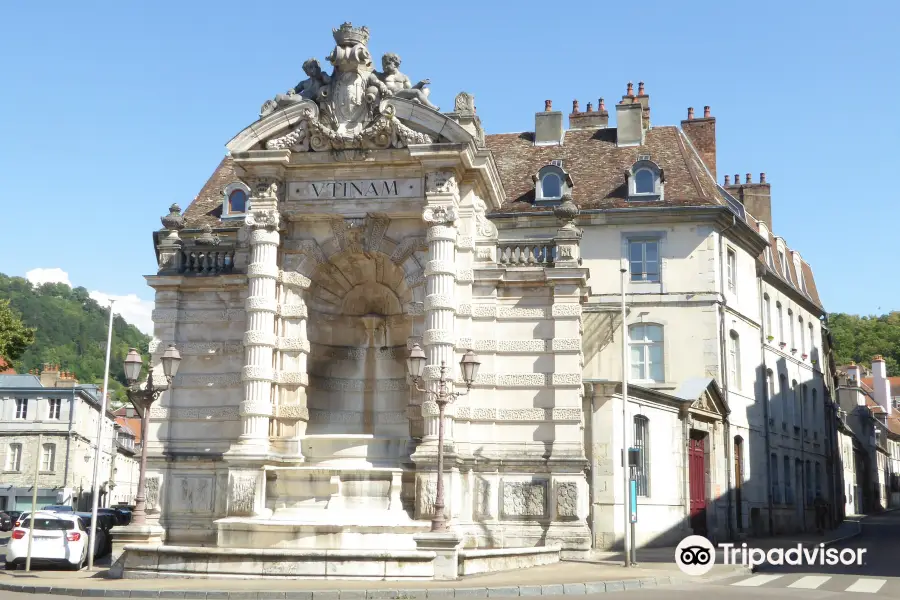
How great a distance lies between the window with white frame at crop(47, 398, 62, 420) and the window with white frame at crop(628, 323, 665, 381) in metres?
37.1

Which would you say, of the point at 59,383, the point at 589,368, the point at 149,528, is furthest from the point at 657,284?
the point at 59,383

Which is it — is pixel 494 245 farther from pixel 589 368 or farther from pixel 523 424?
pixel 589 368

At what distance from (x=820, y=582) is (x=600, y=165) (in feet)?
71.1

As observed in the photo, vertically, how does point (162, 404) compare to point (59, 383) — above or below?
below

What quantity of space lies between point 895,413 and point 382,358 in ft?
260

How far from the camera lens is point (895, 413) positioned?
9188 cm

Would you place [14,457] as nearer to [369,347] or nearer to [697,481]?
[369,347]

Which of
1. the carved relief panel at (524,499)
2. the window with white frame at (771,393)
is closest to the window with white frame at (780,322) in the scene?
the window with white frame at (771,393)

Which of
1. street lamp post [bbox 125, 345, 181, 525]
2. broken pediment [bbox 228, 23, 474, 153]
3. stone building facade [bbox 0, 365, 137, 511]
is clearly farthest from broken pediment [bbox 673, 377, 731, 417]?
stone building facade [bbox 0, 365, 137, 511]

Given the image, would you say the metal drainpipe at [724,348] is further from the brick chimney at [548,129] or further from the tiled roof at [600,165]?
the brick chimney at [548,129]

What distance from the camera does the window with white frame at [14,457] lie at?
189 feet

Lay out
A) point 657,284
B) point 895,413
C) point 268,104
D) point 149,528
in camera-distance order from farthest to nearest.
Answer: point 895,413 < point 657,284 < point 268,104 < point 149,528

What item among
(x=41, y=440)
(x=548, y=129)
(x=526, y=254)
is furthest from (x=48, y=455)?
(x=526, y=254)

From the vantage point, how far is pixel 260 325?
23.1 meters
